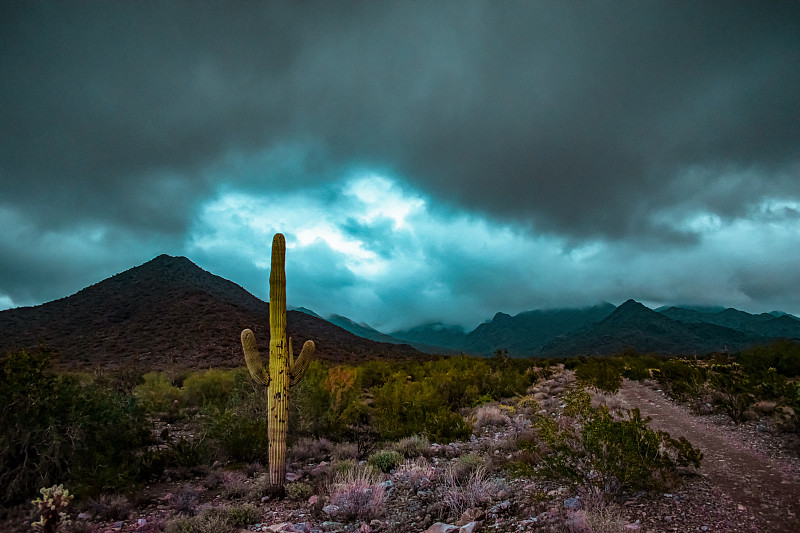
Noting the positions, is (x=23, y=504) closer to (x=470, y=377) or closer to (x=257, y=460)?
(x=257, y=460)

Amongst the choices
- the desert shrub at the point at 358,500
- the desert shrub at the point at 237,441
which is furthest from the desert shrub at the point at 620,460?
the desert shrub at the point at 237,441

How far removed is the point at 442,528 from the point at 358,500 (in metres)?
1.55

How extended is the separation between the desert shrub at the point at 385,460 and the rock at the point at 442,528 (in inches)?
114

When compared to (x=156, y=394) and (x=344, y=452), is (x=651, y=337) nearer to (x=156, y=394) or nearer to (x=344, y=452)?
(x=344, y=452)

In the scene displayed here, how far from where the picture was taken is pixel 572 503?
5.13 m

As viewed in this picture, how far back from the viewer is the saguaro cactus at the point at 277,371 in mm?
6781

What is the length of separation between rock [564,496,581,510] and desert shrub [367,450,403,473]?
3629 mm

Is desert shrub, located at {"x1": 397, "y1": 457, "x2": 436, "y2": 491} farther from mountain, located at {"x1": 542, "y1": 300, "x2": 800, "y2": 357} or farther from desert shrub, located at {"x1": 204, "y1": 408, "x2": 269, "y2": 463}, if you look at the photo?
mountain, located at {"x1": 542, "y1": 300, "x2": 800, "y2": 357}

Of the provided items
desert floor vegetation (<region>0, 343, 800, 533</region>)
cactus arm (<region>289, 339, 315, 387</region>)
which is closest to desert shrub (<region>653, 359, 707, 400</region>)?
desert floor vegetation (<region>0, 343, 800, 533</region>)

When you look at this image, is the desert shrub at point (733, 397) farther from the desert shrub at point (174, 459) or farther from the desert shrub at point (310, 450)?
the desert shrub at point (174, 459)

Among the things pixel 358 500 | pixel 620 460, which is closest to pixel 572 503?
pixel 620 460

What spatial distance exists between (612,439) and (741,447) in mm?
4300

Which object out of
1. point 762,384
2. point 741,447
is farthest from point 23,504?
point 762,384

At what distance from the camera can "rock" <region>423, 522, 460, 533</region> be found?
4852 millimetres
